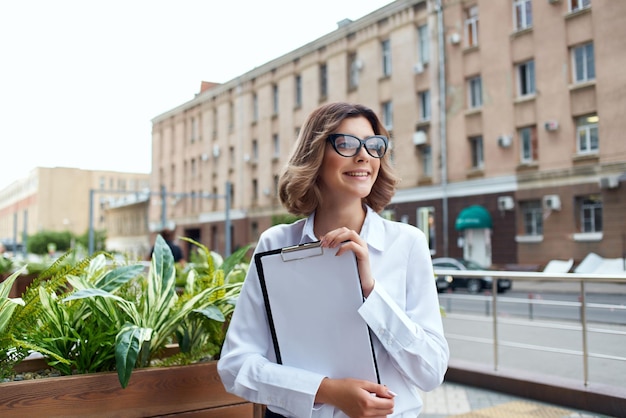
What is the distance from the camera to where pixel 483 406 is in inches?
123

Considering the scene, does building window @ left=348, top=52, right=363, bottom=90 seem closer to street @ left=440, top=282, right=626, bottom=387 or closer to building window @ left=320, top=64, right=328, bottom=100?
building window @ left=320, top=64, right=328, bottom=100

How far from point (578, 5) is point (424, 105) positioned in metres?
5.56

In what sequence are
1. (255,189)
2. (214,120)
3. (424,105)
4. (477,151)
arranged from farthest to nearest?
(214,120) < (255,189) < (424,105) < (477,151)

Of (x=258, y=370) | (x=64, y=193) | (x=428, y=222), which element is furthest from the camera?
(x=64, y=193)

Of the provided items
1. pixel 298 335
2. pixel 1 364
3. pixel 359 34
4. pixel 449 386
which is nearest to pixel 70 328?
pixel 1 364

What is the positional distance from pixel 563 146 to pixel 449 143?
364 centimetres

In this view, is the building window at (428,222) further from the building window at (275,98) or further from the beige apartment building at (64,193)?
the beige apartment building at (64,193)

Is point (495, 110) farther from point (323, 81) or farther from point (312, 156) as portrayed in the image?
point (312, 156)

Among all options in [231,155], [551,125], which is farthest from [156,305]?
[231,155]

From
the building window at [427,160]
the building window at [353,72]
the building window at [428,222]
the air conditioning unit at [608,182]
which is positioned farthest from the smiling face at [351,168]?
the building window at [353,72]

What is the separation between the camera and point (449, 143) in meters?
16.7

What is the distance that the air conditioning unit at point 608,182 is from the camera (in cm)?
1238

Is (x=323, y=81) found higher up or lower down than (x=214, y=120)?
higher up

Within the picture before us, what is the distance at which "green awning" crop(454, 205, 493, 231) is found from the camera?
1543 centimetres
